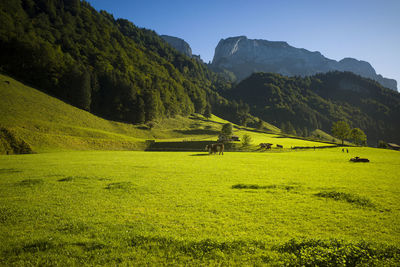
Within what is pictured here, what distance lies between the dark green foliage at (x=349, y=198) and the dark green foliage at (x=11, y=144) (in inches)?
2259

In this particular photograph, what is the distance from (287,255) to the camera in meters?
6.75

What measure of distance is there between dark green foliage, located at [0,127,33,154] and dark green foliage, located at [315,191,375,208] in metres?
57.4

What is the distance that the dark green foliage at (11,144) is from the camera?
130ft

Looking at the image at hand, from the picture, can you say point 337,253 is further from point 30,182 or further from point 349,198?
point 30,182

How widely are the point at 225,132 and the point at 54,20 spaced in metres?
192

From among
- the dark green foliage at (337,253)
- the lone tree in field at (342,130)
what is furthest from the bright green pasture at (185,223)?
the lone tree in field at (342,130)

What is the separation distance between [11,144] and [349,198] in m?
60.9

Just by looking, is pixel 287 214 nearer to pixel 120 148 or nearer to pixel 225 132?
pixel 120 148

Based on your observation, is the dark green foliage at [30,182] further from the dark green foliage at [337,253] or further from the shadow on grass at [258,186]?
the dark green foliage at [337,253]

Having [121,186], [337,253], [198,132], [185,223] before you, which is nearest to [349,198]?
[337,253]

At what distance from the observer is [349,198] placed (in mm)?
12445

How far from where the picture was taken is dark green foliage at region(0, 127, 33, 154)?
3962cm

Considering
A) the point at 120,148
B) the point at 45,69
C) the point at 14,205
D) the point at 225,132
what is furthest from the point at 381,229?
the point at 45,69

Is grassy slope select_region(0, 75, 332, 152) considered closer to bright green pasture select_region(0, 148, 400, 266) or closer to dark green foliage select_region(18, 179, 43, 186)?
dark green foliage select_region(18, 179, 43, 186)
